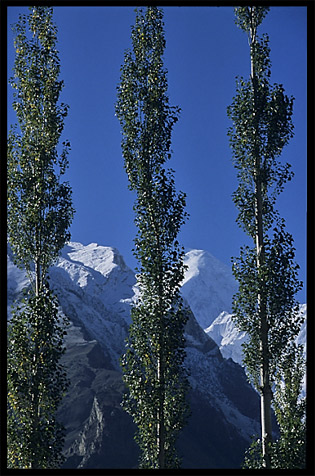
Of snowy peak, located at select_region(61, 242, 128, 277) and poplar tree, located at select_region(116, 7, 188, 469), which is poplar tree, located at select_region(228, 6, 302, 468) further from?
snowy peak, located at select_region(61, 242, 128, 277)

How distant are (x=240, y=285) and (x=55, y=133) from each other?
12.4 ft

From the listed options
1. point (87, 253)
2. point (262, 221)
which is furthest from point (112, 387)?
point (262, 221)

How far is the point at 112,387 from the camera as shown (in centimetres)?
7156

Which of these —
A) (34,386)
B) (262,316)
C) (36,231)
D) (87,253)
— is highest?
(87,253)

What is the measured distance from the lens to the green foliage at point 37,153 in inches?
373

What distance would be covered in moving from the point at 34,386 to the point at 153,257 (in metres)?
2.61

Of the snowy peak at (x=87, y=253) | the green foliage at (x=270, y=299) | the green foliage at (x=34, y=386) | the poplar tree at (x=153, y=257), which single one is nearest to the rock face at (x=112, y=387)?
the snowy peak at (x=87, y=253)

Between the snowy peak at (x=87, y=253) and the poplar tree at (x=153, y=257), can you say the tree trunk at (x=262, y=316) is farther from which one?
the snowy peak at (x=87, y=253)

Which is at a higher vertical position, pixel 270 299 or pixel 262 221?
pixel 262 221

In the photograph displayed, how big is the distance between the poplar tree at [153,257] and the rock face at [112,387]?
37649 mm

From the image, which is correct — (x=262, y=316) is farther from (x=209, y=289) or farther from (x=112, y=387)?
(x=209, y=289)

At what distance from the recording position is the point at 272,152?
33.6 feet
